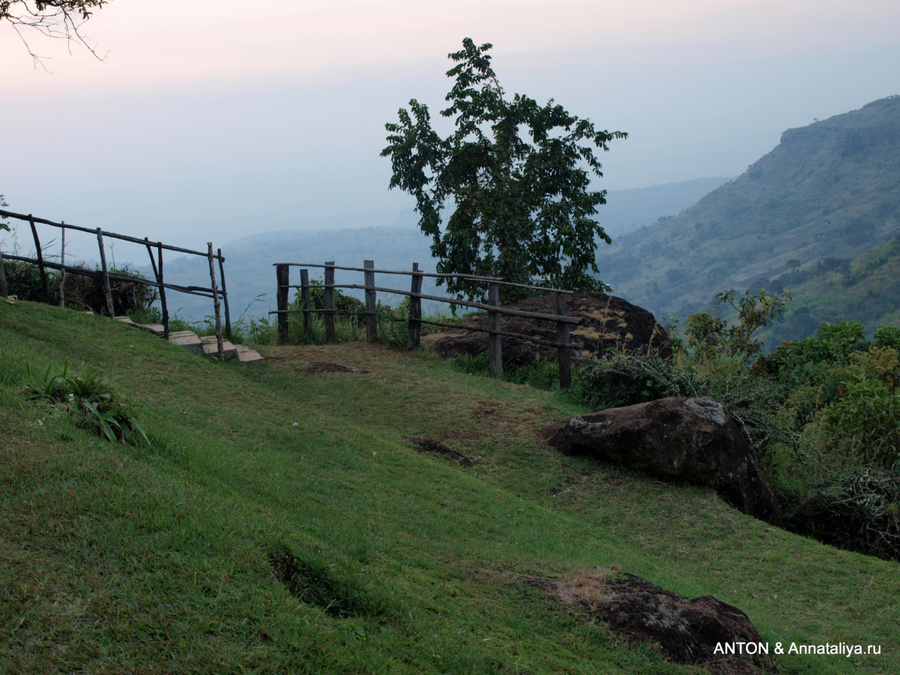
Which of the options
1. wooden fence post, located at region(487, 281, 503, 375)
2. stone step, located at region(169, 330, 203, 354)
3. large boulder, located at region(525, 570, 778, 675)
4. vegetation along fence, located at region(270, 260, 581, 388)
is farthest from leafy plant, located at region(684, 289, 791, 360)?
large boulder, located at region(525, 570, 778, 675)

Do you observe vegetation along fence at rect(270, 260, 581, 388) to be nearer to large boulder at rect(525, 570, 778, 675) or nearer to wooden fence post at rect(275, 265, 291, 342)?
wooden fence post at rect(275, 265, 291, 342)

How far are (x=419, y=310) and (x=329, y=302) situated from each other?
1.94 metres

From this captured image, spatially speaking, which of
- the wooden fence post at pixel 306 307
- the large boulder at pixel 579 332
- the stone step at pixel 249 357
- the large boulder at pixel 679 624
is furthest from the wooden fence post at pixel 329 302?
the large boulder at pixel 679 624

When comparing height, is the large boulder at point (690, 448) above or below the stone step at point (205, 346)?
below

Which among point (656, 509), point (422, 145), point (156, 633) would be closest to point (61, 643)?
point (156, 633)

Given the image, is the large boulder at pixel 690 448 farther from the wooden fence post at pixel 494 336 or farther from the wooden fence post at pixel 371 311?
the wooden fence post at pixel 371 311

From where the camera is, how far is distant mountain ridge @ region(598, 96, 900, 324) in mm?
111500

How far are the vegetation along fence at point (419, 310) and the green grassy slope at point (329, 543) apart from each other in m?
1.81

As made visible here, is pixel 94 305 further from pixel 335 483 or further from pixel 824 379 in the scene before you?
pixel 824 379

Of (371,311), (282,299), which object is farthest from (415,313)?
(282,299)

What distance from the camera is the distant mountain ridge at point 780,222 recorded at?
112 m

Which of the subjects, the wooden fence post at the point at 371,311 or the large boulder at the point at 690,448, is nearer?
the large boulder at the point at 690,448

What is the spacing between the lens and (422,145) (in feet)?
56.1

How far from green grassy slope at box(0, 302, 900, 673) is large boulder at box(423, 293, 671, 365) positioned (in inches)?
117
